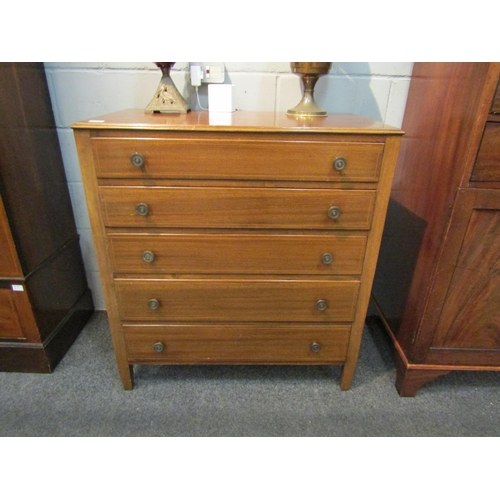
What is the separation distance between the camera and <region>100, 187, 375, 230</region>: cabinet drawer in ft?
3.23

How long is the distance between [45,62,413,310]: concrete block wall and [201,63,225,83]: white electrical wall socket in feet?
0.11

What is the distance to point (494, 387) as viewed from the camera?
1368 millimetres

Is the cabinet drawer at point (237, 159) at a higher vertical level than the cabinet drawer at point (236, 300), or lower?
higher

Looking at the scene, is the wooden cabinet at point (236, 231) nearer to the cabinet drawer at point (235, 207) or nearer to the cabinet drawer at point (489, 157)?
the cabinet drawer at point (235, 207)

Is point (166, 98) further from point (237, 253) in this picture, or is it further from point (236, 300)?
point (236, 300)

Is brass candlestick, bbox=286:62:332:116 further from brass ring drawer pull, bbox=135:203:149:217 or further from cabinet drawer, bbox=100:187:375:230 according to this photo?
brass ring drawer pull, bbox=135:203:149:217

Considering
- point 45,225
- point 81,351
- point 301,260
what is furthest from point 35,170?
point 301,260

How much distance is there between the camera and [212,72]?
1353 millimetres

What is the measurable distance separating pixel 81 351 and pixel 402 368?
1374 mm

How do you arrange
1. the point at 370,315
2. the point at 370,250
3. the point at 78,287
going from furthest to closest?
1. the point at 370,315
2. the point at 78,287
3. the point at 370,250

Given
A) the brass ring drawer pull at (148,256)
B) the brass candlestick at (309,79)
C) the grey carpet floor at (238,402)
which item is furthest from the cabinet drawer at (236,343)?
the brass candlestick at (309,79)

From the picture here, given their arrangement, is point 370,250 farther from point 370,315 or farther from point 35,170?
point 35,170

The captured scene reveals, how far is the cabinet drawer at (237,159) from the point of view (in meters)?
0.93

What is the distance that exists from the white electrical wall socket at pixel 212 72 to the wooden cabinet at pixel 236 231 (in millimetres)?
284
